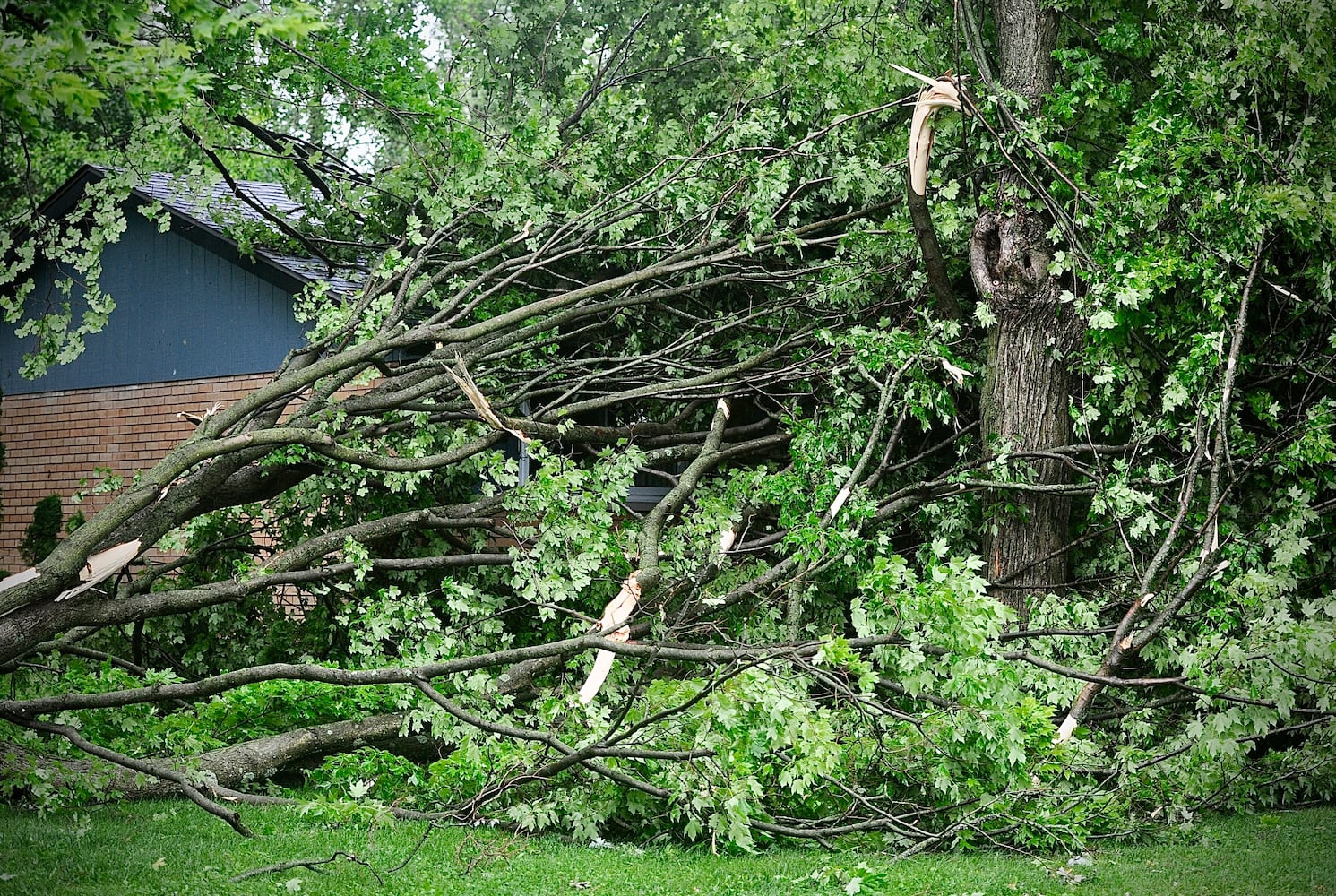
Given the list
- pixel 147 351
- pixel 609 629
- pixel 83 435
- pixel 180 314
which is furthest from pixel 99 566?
pixel 83 435

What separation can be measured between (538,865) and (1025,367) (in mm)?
4892

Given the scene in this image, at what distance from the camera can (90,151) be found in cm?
1002

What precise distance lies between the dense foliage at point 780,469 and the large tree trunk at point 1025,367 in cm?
5

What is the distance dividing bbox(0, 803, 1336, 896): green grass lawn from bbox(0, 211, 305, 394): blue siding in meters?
6.81

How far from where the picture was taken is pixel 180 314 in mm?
12531

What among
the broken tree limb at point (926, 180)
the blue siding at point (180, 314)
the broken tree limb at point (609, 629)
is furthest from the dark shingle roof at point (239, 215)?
the broken tree limb at point (926, 180)

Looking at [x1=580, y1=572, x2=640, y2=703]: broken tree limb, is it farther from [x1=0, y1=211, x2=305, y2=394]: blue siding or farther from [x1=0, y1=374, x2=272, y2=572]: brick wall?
[x1=0, y1=374, x2=272, y2=572]: brick wall

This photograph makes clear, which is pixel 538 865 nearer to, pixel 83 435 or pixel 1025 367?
pixel 1025 367

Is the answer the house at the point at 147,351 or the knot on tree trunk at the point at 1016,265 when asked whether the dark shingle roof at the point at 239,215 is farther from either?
the knot on tree trunk at the point at 1016,265

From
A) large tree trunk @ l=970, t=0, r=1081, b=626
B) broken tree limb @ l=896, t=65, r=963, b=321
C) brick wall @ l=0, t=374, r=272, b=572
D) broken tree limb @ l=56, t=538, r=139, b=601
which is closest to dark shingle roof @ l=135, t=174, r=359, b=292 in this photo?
brick wall @ l=0, t=374, r=272, b=572

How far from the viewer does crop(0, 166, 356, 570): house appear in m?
11.8

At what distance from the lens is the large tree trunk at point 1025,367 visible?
780cm

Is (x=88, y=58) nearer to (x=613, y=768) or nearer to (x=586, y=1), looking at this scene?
(x=613, y=768)

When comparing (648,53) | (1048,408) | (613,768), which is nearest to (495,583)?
(613,768)
